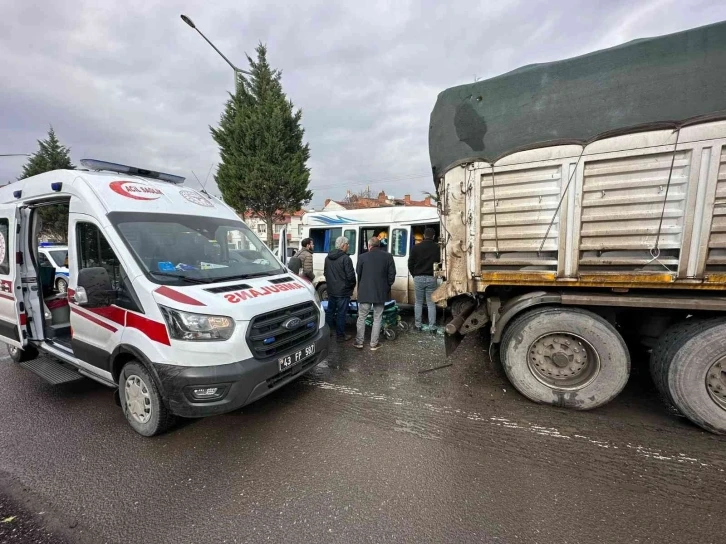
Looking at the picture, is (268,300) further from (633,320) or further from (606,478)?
(633,320)

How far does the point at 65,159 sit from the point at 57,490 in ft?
100

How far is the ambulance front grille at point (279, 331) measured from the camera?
9.09 feet

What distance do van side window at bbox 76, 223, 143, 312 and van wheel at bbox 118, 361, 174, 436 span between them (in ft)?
1.87

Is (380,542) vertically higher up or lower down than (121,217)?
lower down

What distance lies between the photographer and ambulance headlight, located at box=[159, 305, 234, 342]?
8.32 ft

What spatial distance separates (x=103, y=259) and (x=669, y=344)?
5261mm

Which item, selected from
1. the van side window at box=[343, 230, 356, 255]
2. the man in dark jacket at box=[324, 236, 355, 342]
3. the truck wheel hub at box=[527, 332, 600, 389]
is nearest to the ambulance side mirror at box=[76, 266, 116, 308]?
the man in dark jacket at box=[324, 236, 355, 342]

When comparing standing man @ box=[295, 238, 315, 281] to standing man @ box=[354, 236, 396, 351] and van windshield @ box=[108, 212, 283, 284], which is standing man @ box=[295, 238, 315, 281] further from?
van windshield @ box=[108, 212, 283, 284]

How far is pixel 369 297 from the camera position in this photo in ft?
16.7

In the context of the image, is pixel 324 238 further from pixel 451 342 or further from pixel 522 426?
pixel 522 426

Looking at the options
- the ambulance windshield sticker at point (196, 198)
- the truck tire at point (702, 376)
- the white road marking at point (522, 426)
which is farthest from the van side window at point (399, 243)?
→ the truck tire at point (702, 376)

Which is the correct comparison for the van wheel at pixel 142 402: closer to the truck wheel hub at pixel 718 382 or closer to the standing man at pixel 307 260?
the standing man at pixel 307 260

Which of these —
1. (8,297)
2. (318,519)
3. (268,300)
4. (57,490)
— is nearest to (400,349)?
(268,300)

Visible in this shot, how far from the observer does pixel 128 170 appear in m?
3.78
